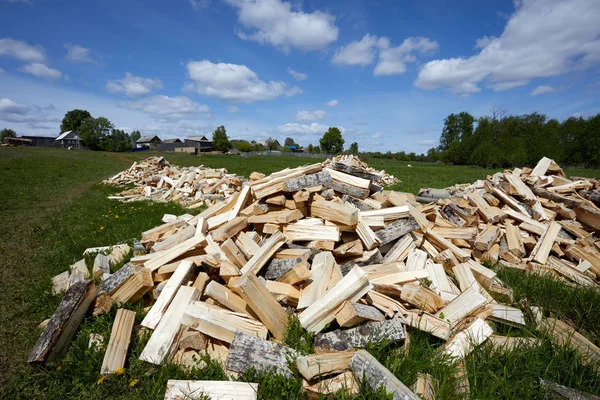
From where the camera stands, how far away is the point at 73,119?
90.6 metres

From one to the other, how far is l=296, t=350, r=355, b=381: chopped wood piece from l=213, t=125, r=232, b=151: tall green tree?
9305 centimetres

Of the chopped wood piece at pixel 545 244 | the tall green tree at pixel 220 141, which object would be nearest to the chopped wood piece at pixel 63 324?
the chopped wood piece at pixel 545 244

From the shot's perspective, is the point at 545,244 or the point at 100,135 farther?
the point at 100,135

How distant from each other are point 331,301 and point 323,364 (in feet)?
2.00

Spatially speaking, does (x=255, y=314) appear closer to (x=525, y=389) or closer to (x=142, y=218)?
(x=525, y=389)

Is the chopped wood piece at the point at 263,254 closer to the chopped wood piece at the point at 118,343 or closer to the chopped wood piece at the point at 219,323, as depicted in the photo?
the chopped wood piece at the point at 219,323

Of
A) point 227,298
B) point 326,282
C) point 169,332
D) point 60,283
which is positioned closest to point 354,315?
point 326,282

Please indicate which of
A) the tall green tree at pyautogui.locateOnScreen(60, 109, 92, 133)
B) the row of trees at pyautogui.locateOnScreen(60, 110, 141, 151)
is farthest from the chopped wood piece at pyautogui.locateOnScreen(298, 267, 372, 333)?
the tall green tree at pyautogui.locateOnScreen(60, 109, 92, 133)

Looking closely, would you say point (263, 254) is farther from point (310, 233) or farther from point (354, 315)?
point (354, 315)

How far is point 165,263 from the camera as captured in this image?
381 cm

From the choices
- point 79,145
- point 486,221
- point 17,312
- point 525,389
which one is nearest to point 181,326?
point 17,312

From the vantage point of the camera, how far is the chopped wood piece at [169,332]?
268 cm

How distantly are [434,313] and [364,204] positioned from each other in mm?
2007

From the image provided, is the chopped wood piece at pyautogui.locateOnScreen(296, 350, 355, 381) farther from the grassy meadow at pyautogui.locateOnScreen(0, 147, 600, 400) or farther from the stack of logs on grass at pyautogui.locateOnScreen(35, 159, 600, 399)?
the grassy meadow at pyautogui.locateOnScreen(0, 147, 600, 400)
